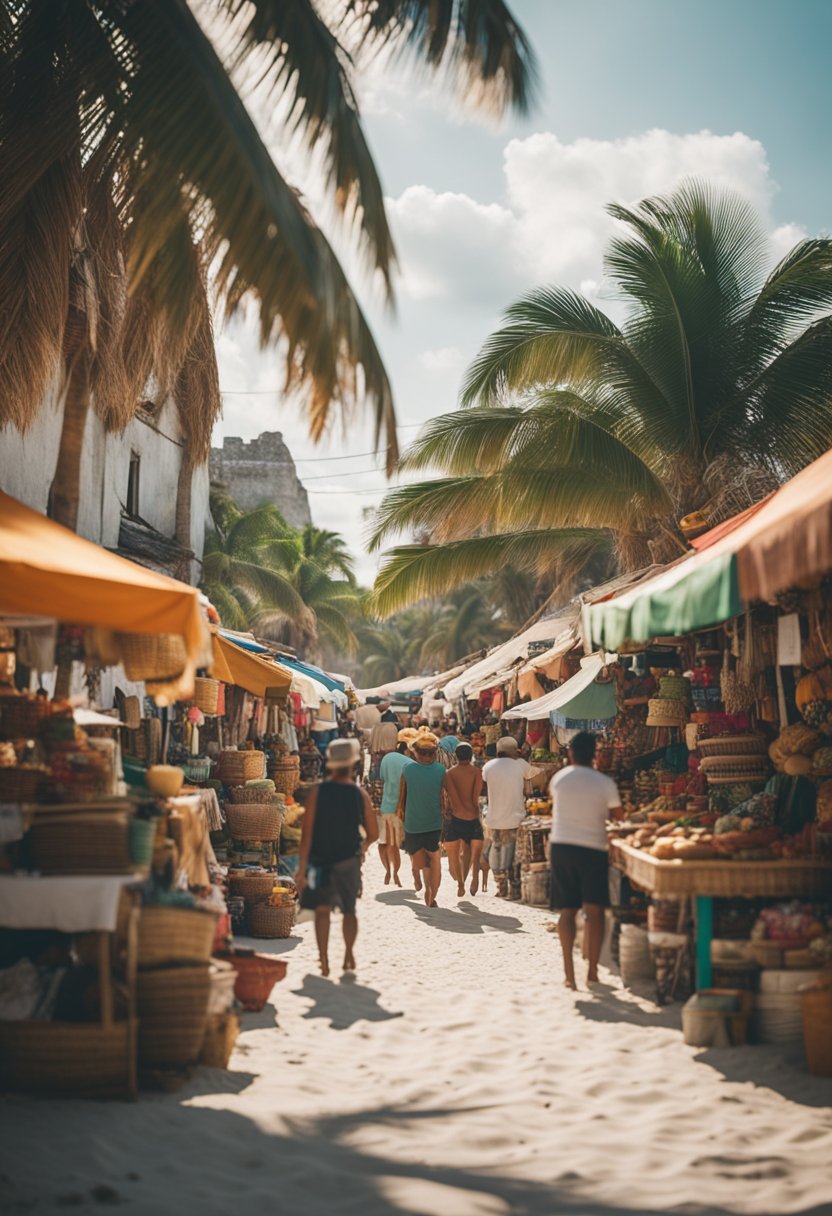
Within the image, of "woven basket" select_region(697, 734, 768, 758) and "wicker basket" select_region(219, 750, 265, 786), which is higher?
"woven basket" select_region(697, 734, 768, 758)

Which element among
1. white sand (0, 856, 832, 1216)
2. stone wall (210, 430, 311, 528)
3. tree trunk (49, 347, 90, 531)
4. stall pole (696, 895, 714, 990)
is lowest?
white sand (0, 856, 832, 1216)

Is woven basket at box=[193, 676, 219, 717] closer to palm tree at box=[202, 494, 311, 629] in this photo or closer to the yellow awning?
the yellow awning

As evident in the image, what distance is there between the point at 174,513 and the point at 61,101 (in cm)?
1139

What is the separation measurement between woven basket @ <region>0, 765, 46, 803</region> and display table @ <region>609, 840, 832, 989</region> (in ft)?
11.7

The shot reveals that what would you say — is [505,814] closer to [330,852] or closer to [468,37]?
[330,852]

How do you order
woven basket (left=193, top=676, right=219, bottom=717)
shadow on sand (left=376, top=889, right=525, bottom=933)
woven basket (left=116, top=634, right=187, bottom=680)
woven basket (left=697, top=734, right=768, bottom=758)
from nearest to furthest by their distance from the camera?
1. woven basket (left=116, top=634, right=187, bottom=680)
2. woven basket (left=697, top=734, right=768, bottom=758)
3. woven basket (left=193, top=676, right=219, bottom=717)
4. shadow on sand (left=376, top=889, right=525, bottom=933)

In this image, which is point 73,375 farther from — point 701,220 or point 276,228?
point 701,220

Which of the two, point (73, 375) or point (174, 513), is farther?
point (174, 513)

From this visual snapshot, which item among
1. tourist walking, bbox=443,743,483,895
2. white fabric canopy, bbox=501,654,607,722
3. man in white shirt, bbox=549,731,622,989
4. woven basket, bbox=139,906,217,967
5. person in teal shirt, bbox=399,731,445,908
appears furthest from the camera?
tourist walking, bbox=443,743,483,895

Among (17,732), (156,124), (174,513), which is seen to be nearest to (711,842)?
(17,732)

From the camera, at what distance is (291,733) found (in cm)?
1526

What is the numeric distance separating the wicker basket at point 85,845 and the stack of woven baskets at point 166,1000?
1.08 ft

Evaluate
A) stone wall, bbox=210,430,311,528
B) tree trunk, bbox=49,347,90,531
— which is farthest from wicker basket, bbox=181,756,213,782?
stone wall, bbox=210,430,311,528

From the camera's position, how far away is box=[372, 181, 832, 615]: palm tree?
44.3 ft
